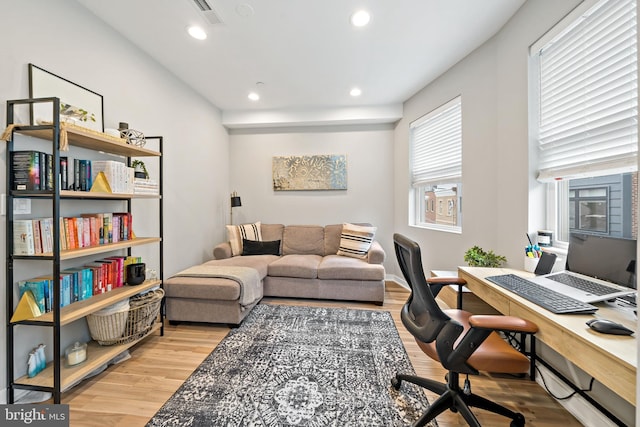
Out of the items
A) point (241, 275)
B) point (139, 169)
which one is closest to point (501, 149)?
point (241, 275)

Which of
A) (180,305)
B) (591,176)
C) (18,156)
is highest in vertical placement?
(18,156)

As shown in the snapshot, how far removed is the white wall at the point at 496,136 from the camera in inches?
76.3

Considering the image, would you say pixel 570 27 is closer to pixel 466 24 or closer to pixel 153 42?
pixel 466 24

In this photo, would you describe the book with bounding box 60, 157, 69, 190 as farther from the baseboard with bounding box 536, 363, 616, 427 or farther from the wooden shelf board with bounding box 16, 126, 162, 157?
the baseboard with bounding box 536, 363, 616, 427

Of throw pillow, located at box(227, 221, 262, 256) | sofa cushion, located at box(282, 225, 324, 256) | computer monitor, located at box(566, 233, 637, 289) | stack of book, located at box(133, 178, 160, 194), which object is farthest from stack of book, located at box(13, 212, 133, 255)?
computer monitor, located at box(566, 233, 637, 289)

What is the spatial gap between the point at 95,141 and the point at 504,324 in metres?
2.66

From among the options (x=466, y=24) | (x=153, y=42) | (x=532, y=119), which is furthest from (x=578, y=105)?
(x=153, y=42)

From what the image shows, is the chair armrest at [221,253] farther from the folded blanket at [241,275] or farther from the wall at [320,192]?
the wall at [320,192]

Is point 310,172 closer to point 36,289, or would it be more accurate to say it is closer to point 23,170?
point 23,170

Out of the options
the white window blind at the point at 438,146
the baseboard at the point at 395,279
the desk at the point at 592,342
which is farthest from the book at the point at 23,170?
the baseboard at the point at 395,279

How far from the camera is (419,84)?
10.3 feet

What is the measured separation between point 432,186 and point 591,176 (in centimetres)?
185

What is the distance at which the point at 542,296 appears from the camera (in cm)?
126

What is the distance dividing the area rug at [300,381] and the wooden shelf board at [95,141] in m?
1.75
